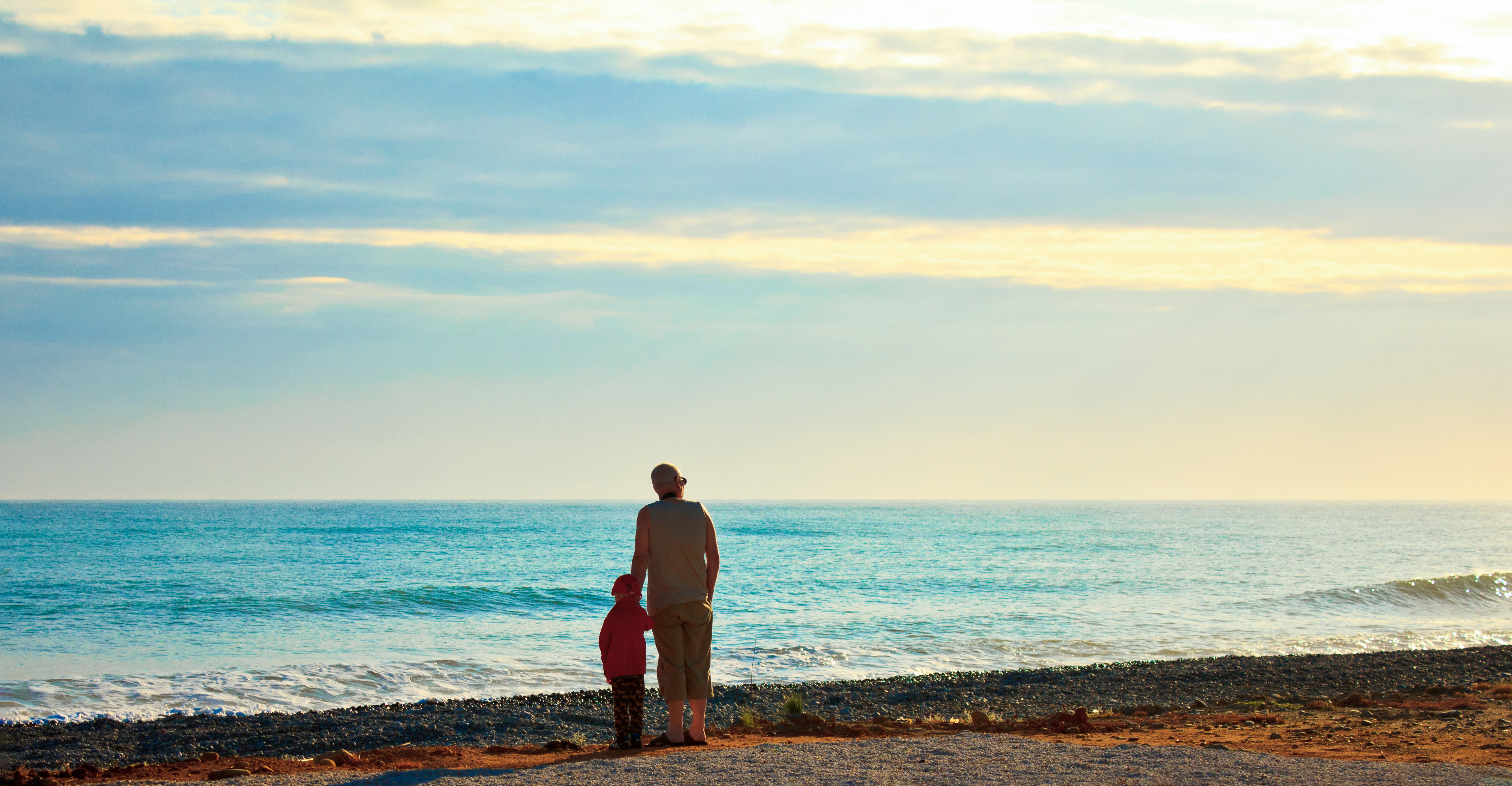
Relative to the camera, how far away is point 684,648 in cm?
673

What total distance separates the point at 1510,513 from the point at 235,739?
16032cm

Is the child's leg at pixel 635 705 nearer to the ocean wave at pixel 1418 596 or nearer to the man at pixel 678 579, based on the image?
the man at pixel 678 579

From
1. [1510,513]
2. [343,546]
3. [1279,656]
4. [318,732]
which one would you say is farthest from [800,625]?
[1510,513]

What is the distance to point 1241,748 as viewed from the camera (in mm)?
6945

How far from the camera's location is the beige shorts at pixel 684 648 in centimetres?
665

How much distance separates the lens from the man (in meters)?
6.59

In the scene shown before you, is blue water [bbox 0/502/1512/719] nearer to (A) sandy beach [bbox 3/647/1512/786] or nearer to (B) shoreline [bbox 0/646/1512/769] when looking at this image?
(B) shoreline [bbox 0/646/1512/769]

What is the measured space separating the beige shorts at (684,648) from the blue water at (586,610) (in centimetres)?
657

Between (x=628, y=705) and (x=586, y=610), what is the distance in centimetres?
1545

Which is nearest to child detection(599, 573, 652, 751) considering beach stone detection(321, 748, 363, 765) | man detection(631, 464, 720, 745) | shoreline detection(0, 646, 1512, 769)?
man detection(631, 464, 720, 745)

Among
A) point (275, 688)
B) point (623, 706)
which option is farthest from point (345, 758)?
point (275, 688)

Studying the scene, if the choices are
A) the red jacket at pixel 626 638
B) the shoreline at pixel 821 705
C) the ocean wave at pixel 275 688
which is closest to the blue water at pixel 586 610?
the ocean wave at pixel 275 688

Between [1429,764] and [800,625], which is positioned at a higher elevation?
[1429,764]

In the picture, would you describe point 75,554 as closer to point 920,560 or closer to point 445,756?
point 920,560
